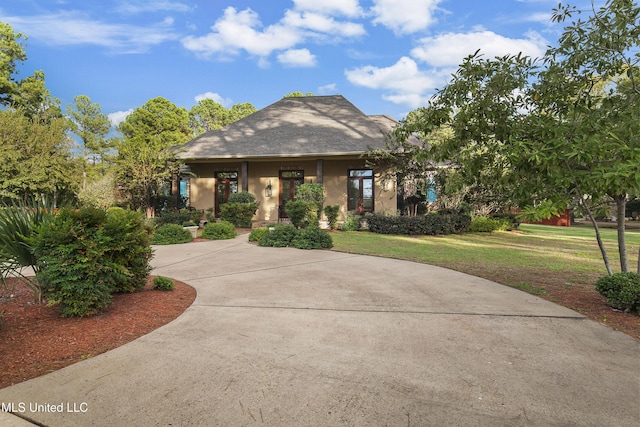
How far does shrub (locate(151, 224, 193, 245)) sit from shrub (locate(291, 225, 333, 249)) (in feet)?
12.6

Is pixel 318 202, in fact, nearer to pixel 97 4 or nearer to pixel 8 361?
pixel 97 4

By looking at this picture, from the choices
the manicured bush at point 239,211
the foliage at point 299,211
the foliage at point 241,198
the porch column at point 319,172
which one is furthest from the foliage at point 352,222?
the foliage at point 241,198

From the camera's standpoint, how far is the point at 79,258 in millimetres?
3385

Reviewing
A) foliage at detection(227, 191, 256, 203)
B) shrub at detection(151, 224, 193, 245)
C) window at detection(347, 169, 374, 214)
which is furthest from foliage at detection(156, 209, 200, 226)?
window at detection(347, 169, 374, 214)

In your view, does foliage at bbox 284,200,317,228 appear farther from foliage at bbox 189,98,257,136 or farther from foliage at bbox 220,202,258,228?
foliage at bbox 189,98,257,136

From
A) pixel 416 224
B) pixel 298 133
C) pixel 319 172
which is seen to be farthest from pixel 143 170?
pixel 416 224

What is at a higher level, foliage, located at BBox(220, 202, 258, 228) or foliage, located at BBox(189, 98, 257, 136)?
foliage, located at BBox(189, 98, 257, 136)

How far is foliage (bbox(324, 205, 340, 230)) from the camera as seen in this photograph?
1512cm

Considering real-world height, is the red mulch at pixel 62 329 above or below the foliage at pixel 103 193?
below

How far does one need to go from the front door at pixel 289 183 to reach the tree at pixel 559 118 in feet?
39.6

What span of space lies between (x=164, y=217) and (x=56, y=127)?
11.5 metres

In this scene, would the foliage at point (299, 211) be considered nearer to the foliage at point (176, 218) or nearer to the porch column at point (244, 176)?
the porch column at point (244, 176)

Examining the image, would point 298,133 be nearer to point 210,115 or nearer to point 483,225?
point 483,225

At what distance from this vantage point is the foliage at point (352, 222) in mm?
14852
